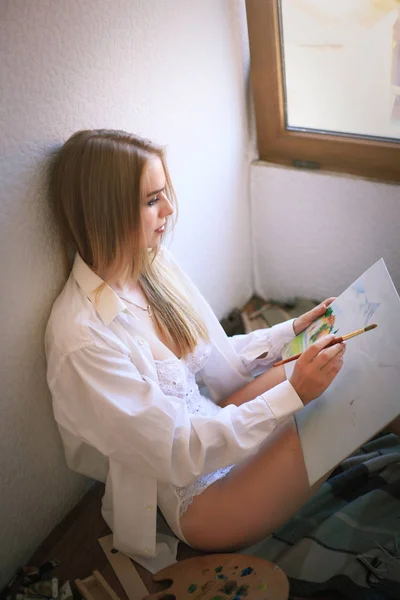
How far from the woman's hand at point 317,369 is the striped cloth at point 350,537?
286 mm

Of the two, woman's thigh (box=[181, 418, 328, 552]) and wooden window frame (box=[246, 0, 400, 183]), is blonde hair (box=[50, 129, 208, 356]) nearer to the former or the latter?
woman's thigh (box=[181, 418, 328, 552])

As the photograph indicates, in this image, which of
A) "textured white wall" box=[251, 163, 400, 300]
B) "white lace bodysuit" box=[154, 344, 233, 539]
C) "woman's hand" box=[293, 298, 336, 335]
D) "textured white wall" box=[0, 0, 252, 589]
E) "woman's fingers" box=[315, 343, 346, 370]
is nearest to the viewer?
"textured white wall" box=[0, 0, 252, 589]

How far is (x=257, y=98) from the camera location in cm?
174

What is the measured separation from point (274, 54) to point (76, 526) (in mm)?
1287

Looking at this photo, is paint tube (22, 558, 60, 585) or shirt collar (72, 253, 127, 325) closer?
shirt collar (72, 253, 127, 325)

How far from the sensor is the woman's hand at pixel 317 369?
3.85 ft

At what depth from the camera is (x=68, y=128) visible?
1.16 metres

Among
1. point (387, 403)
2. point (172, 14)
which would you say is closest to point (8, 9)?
point (172, 14)

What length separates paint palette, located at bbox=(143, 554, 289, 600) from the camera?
1.16 m

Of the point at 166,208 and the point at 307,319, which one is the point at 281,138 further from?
the point at 166,208

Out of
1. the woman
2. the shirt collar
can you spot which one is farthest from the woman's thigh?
the shirt collar

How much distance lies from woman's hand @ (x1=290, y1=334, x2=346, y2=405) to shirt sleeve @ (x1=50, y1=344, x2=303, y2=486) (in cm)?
2

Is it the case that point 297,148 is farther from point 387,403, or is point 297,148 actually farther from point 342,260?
point 387,403

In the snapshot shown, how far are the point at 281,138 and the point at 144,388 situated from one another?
95 centimetres
